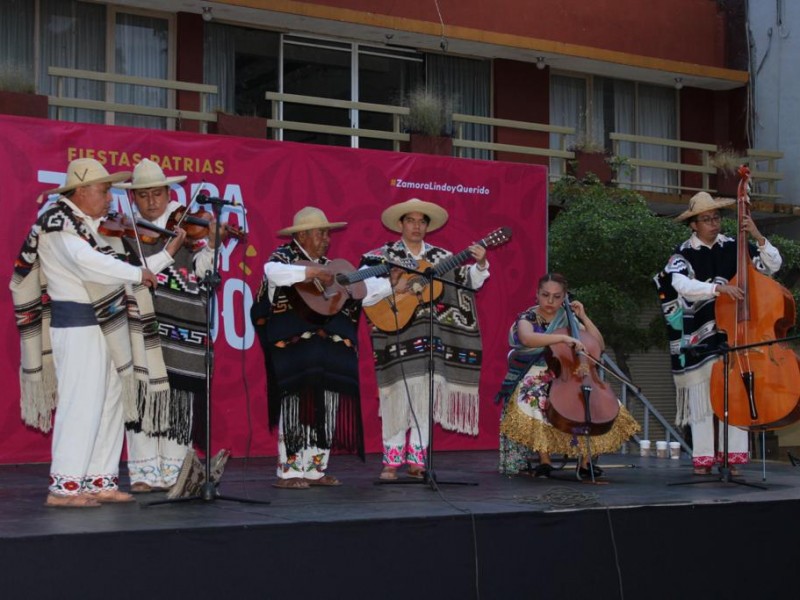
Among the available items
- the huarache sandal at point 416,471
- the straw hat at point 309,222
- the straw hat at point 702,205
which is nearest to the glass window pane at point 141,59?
the straw hat at point 309,222

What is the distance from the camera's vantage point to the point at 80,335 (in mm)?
5480

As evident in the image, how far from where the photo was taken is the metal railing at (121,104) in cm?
1236

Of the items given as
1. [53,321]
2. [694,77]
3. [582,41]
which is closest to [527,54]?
[582,41]

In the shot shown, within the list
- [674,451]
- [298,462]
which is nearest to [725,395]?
[298,462]

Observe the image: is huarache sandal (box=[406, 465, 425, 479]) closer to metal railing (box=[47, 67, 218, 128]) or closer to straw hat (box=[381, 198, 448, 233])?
straw hat (box=[381, 198, 448, 233])

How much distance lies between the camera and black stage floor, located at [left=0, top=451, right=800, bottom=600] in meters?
4.34

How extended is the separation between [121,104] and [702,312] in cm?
768

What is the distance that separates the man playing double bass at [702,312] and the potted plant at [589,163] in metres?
7.89

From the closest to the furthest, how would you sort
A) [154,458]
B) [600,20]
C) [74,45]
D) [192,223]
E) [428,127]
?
[192,223] → [154,458] → [74,45] → [428,127] → [600,20]

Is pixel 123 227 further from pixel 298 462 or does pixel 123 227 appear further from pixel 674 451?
pixel 674 451

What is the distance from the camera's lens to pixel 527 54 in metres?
15.7

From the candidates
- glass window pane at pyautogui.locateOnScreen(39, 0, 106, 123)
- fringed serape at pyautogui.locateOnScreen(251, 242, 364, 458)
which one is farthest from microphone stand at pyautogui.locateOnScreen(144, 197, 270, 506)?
glass window pane at pyautogui.locateOnScreen(39, 0, 106, 123)

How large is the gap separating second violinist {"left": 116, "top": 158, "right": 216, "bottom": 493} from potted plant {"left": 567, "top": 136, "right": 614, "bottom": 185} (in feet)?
31.6

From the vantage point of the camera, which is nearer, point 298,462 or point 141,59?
point 298,462
